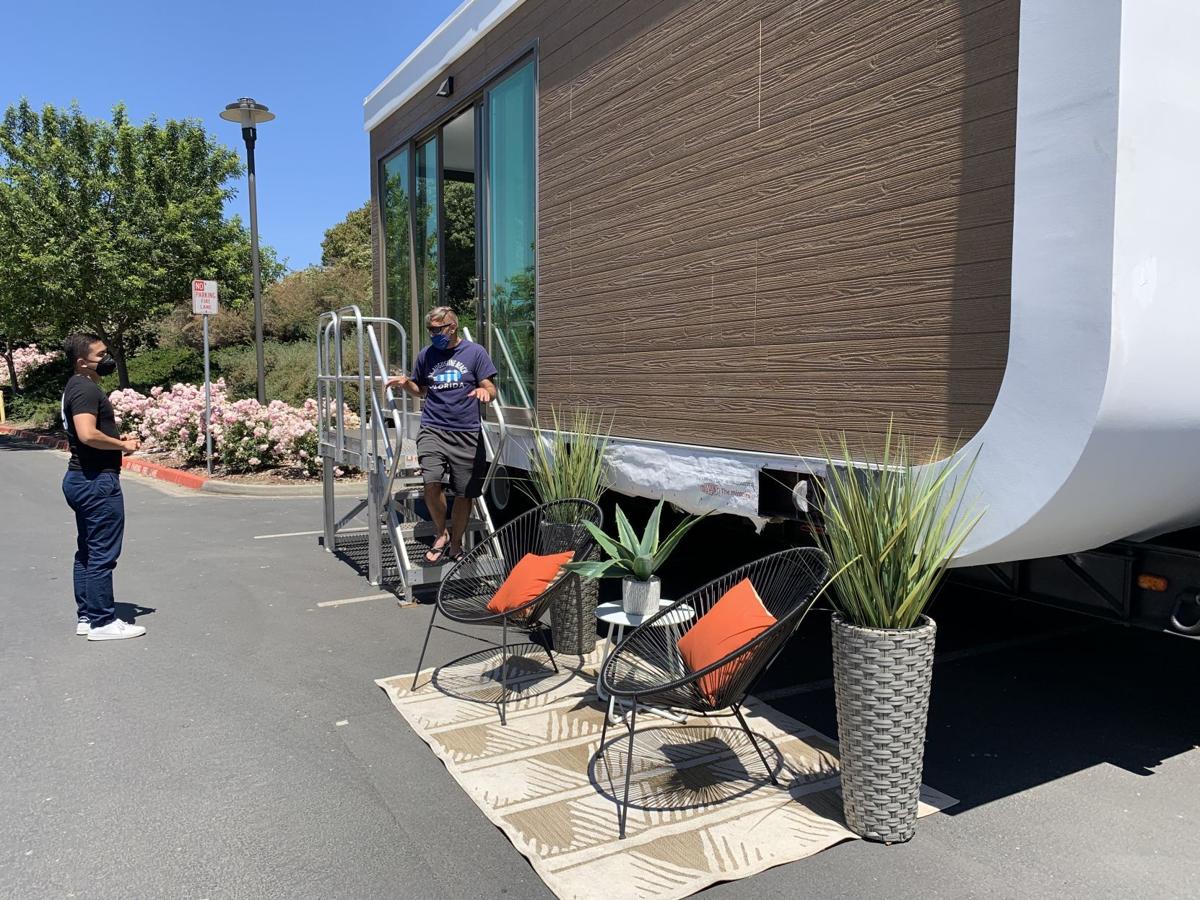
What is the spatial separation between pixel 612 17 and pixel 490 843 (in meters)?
4.09

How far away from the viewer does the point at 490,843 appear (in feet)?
9.24

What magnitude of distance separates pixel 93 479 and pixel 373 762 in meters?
2.52

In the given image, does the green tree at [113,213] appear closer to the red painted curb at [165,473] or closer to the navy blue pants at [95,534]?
the red painted curb at [165,473]

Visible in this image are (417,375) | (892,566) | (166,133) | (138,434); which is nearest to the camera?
(892,566)

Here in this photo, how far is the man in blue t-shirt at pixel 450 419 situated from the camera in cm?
564

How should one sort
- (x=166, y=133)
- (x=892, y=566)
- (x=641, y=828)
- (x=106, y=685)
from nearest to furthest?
(x=892, y=566) → (x=641, y=828) → (x=106, y=685) → (x=166, y=133)

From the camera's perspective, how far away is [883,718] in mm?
2697

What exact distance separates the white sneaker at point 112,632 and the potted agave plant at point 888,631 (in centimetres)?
401

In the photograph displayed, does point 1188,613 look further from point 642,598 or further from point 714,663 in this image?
point 642,598

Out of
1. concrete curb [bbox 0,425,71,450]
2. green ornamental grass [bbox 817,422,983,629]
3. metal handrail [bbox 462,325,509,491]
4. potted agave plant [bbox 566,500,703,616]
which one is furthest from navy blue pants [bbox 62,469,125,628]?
concrete curb [bbox 0,425,71,450]

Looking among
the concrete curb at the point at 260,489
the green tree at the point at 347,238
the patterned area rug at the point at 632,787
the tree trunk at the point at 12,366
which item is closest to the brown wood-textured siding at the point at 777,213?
the patterned area rug at the point at 632,787

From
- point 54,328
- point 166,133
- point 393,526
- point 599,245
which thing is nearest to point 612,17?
point 599,245

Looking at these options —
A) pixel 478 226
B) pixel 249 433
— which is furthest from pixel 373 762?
pixel 249 433

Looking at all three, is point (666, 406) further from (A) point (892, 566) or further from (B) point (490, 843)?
(B) point (490, 843)
